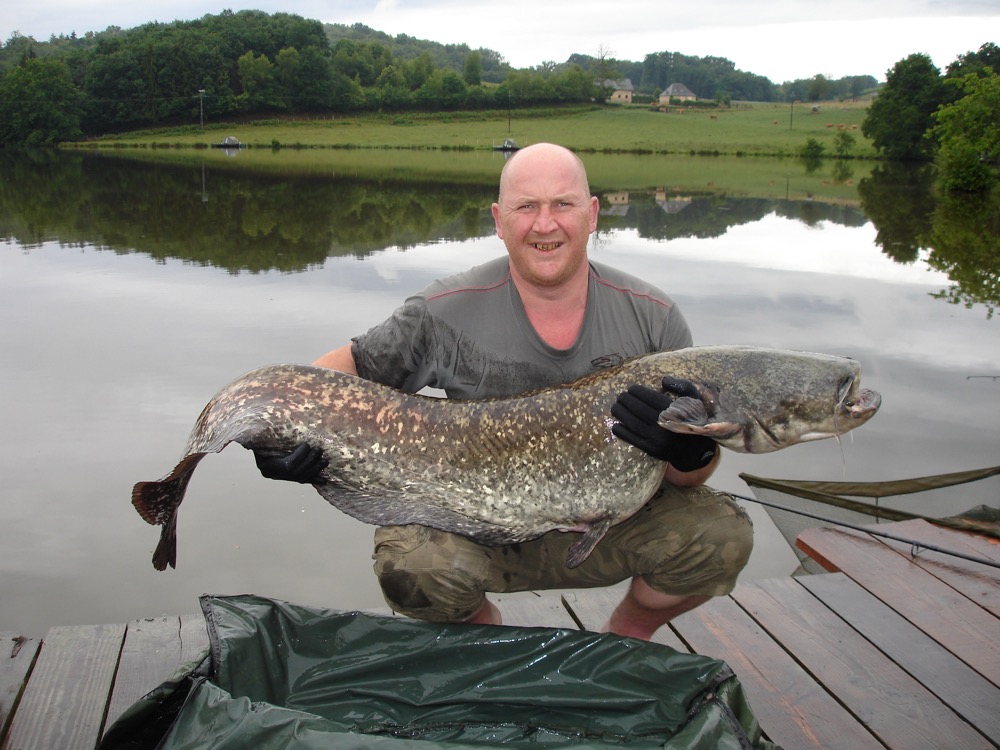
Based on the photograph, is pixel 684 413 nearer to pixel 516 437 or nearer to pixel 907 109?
pixel 516 437

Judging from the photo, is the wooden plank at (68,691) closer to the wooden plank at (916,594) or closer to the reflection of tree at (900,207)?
the wooden plank at (916,594)

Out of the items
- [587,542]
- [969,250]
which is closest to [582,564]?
[587,542]

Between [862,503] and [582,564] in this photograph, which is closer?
[582,564]

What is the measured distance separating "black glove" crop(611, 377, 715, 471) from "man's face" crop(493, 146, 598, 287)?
23.6 inches

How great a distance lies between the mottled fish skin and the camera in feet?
9.75

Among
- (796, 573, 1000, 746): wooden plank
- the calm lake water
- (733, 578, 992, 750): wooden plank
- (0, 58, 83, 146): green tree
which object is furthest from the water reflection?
(0, 58, 83, 146): green tree

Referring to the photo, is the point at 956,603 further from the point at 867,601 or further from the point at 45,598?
the point at 45,598

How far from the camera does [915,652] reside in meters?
3.25

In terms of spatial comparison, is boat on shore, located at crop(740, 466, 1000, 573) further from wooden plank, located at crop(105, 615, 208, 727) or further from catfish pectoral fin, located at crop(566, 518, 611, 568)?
wooden plank, located at crop(105, 615, 208, 727)

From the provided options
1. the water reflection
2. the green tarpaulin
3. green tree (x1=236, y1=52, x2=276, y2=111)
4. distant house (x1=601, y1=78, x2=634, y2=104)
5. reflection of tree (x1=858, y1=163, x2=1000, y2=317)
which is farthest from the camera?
distant house (x1=601, y1=78, x2=634, y2=104)

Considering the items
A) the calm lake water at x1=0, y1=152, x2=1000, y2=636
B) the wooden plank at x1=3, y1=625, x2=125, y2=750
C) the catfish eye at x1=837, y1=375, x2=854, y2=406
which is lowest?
the calm lake water at x1=0, y1=152, x2=1000, y2=636

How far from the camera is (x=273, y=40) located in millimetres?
99812

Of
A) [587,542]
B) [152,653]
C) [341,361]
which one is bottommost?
[152,653]

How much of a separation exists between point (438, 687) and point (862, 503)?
305 centimetres
